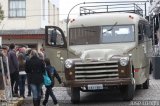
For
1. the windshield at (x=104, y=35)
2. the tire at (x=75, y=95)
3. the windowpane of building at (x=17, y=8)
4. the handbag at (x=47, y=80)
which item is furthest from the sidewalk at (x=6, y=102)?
the windowpane of building at (x=17, y=8)

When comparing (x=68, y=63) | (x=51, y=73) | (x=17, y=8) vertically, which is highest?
(x=17, y=8)

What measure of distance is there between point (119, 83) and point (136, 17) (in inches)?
130

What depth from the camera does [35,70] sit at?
1473cm

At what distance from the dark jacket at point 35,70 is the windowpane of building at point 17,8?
3405 centimetres

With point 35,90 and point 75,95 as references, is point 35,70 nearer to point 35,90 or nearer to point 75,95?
point 35,90

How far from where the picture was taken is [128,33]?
1783cm

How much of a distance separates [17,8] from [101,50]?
1288 inches

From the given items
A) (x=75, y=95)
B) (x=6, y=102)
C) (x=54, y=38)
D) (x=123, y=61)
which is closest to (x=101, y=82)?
(x=123, y=61)

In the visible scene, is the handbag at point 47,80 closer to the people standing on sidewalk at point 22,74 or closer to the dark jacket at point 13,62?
the dark jacket at point 13,62

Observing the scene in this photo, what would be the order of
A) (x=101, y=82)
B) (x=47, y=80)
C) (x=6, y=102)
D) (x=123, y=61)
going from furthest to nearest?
(x=101, y=82) < (x=123, y=61) < (x=47, y=80) < (x=6, y=102)

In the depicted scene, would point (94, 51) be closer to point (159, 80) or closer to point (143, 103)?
point (143, 103)

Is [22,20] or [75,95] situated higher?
[22,20]

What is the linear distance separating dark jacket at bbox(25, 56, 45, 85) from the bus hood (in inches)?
81.0

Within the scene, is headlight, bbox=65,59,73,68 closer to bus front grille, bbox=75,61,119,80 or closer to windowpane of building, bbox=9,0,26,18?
bus front grille, bbox=75,61,119,80
